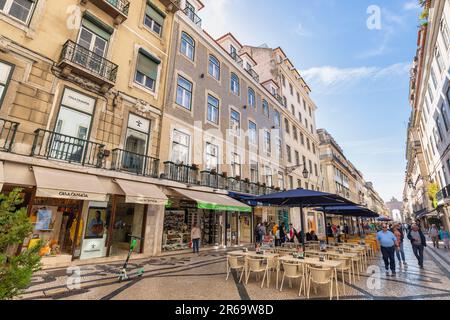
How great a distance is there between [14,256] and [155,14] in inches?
581

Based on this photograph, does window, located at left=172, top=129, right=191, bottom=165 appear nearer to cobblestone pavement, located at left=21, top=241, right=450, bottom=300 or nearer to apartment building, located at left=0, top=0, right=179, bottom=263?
apartment building, located at left=0, top=0, right=179, bottom=263

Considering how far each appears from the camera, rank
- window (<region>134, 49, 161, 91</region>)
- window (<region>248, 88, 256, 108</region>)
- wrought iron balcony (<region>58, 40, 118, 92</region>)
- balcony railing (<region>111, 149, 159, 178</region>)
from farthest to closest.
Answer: window (<region>248, 88, 256, 108</region>)
window (<region>134, 49, 161, 91</region>)
balcony railing (<region>111, 149, 159, 178</region>)
wrought iron balcony (<region>58, 40, 118, 92</region>)

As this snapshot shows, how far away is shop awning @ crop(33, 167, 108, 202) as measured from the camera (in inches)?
262

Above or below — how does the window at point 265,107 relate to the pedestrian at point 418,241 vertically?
above

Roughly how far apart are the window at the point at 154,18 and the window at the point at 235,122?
7.85 m

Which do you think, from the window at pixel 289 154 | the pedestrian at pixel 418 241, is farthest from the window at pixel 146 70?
the window at pixel 289 154

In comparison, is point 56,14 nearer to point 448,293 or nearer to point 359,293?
point 359,293

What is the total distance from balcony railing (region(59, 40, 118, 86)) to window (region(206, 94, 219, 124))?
6.86m

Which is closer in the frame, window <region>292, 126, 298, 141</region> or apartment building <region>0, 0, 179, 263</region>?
apartment building <region>0, 0, 179, 263</region>

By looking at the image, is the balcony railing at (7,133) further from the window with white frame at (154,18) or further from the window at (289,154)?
the window at (289,154)

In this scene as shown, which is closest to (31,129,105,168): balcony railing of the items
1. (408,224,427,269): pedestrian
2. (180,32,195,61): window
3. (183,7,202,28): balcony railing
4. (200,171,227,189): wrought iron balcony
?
(200,171,227,189): wrought iron balcony

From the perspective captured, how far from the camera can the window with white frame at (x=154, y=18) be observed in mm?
12891

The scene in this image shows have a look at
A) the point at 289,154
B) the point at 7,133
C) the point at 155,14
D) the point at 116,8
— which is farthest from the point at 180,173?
the point at 289,154

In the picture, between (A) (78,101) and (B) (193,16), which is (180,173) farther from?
(B) (193,16)
